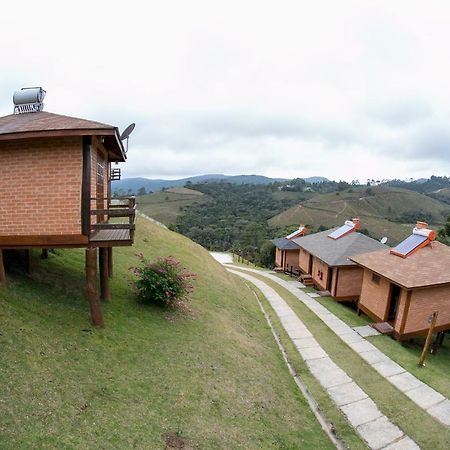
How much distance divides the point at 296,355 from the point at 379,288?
A: 8.90 metres

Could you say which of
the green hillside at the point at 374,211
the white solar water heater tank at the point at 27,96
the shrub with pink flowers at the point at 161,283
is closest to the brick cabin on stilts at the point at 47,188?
the white solar water heater tank at the point at 27,96

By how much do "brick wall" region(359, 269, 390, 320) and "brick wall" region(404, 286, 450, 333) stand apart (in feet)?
5.62

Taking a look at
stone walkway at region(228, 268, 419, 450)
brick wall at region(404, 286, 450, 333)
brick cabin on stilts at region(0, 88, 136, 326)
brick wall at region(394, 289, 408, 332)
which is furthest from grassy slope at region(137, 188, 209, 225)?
brick cabin on stilts at region(0, 88, 136, 326)

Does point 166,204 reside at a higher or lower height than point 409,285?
lower

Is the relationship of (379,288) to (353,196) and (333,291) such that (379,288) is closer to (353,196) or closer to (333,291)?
(333,291)

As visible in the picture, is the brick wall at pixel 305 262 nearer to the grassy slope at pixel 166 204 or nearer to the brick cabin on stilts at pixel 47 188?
the brick cabin on stilts at pixel 47 188

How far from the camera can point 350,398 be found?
11.4 meters

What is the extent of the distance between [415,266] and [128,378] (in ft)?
57.6

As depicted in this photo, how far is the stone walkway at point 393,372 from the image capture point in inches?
443

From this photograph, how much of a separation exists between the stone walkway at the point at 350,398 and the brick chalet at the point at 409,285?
18.6ft

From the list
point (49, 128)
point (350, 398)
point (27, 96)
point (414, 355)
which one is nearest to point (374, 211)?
point (414, 355)

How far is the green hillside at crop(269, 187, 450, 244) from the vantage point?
414 feet

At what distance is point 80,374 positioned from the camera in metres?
8.05

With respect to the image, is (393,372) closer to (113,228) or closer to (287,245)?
(113,228)
